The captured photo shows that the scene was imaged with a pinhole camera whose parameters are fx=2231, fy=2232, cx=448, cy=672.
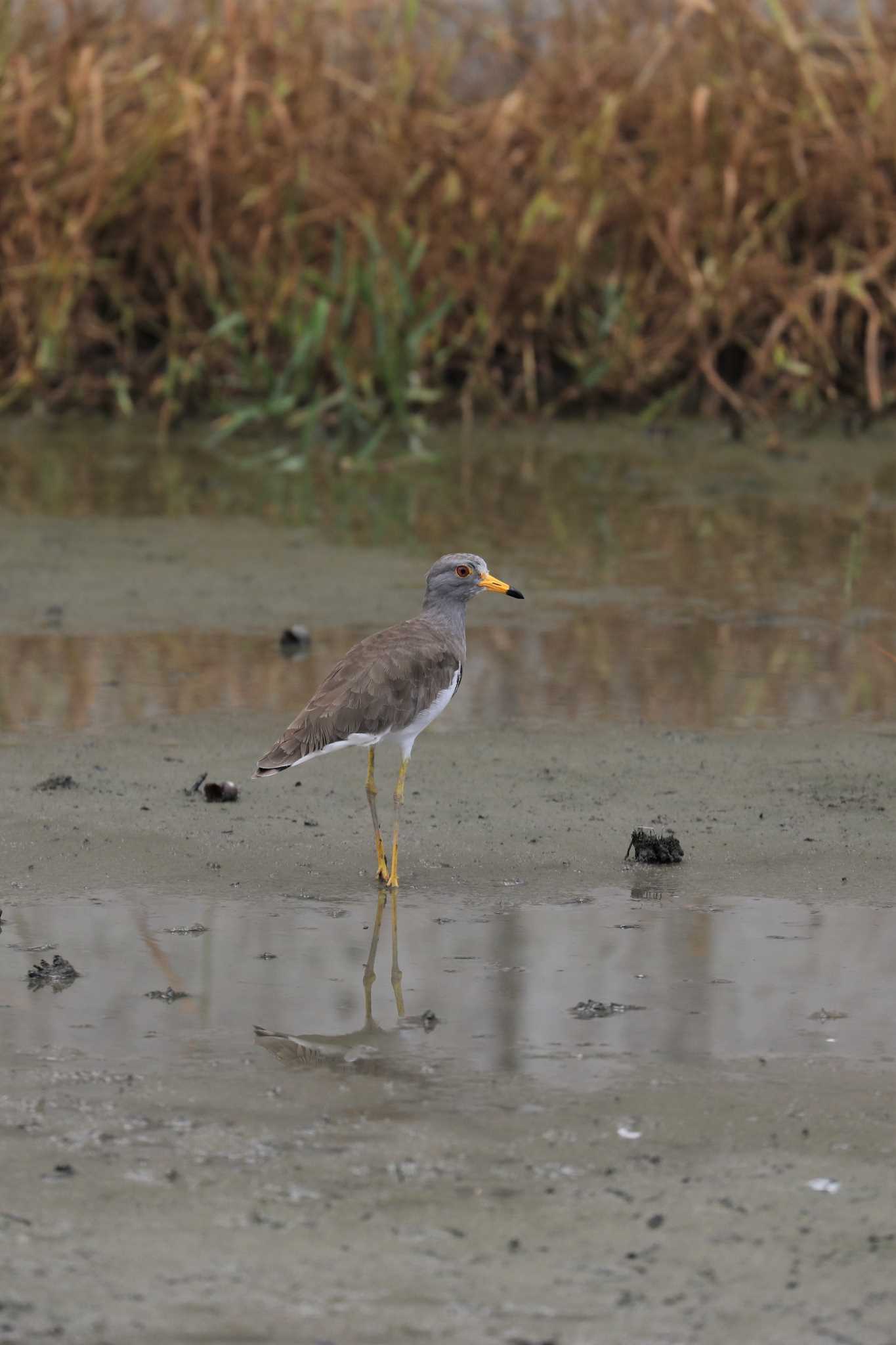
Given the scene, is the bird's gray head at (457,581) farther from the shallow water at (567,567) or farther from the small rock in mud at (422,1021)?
the small rock in mud at (422,1021)

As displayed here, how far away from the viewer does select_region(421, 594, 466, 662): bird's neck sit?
5918mm

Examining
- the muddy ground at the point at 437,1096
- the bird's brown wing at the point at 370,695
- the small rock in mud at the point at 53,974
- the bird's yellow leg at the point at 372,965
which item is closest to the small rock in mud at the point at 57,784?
the muddy ground at the point at 437,1096

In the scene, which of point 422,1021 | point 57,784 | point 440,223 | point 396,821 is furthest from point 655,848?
point 440,223

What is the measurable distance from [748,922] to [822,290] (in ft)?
25.8

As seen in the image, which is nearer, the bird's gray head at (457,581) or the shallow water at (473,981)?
the shallow water at (473,981)

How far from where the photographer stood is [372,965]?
4.70 m

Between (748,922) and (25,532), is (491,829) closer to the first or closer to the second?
(748,922)

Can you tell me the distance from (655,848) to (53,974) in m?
1.55

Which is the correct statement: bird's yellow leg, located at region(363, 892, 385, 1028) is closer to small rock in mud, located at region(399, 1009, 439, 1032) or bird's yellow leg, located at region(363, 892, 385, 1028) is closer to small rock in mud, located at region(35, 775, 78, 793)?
small rock in mud, located at region(399, 1009, 439, 1032)

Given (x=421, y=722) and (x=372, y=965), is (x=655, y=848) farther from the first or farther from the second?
(x=372, y=965)

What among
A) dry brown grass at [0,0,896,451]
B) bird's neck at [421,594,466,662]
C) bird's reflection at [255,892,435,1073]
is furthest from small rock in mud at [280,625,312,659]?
dry brown grass at [0,0,896,451]

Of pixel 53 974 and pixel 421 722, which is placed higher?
pixel 421 722

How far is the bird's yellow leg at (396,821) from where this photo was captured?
519 centimetres

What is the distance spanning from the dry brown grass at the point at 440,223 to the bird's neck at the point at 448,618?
19.5 ft
